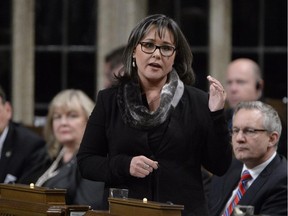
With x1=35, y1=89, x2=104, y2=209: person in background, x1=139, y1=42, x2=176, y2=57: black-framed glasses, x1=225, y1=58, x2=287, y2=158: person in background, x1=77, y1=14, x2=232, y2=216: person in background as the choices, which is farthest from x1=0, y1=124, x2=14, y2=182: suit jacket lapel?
x1=139, y1=42, x2=176, y2=57: black-framed glasses

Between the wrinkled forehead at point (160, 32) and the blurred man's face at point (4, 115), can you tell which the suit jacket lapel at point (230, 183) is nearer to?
the wrinkled forehead at point (160, 32)

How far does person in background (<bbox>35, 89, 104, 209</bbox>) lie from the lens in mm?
8953

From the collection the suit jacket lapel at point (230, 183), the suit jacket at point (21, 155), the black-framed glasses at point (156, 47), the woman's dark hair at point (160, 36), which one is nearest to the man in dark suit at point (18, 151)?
the suit jacket at point (21, 155)

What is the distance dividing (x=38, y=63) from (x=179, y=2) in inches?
64.1

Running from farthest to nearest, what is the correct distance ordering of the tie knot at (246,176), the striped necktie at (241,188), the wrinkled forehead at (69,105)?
the wrinkled forehead at (69,105) → the tie knot at (246,176) → the striped necktie at (241,188)

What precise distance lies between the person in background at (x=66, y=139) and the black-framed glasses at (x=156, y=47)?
2.62 metres

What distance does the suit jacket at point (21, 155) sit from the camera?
943 centimetres

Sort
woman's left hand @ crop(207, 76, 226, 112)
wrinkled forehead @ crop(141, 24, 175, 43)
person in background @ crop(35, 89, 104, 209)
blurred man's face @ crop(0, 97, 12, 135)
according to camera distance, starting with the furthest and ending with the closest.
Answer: blurred man's face @ crop(0, 97, 12, 135) < person in background @ crop(35, 89, 104, 209) < wrinkled forehead @ crop(141, 24, 175, 43) < woman's left hand @ crop(207, 76, 226, 112)

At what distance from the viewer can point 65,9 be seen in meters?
13.1

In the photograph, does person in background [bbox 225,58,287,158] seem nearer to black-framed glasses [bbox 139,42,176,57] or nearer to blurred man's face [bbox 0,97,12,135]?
blurred man's face [bbox 0,97,12,135]

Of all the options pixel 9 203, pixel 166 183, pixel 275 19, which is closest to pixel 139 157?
pixel 166 183

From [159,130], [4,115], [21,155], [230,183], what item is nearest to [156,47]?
[159,130]

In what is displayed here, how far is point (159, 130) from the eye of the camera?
629 cm

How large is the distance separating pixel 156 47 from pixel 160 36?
6 centimetres
